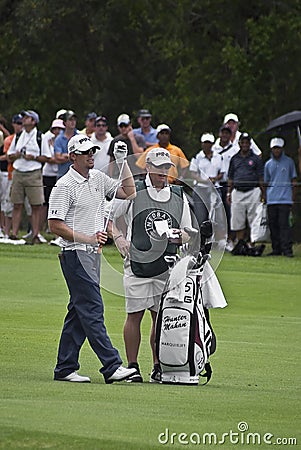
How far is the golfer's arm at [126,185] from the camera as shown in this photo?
34.4 feet

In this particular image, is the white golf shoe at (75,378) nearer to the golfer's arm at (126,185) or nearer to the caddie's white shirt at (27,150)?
the golfer's arm at (126,185)

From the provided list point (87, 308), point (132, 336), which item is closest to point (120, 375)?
point (87, 308)

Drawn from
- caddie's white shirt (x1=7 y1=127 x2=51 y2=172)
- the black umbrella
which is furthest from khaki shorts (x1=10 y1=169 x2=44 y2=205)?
the black umbrella

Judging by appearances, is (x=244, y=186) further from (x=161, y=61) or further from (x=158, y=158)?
(x=161, y=61)

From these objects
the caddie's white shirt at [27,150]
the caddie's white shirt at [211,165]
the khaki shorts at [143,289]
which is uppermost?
the caddie's white shirt at [27,150]

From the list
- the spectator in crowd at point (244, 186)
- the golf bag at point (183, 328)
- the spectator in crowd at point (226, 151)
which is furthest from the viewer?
the spectator in crowd at point (226, 151)

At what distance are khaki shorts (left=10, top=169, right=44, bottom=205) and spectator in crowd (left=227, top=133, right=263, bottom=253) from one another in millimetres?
3347

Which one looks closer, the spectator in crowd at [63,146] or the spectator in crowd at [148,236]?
the spectator in crowd at [148,236]

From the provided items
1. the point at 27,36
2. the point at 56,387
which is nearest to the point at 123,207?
the point at 56,387

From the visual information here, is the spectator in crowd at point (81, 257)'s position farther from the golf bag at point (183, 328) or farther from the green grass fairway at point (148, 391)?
the golf bag at point (183, 328)

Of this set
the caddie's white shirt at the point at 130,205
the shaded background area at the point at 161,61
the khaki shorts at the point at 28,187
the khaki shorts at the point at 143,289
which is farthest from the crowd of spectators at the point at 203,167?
the khaki shorts at the point at 143,289

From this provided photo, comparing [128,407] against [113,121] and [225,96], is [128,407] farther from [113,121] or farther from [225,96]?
[113,121]

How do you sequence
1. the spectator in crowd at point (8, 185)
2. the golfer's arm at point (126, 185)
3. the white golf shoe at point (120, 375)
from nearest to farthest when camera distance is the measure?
the white golf shoe at point (120, 375) → the golfer's arm at point (126, 185) → the spectator in crowd at point (8, 185)

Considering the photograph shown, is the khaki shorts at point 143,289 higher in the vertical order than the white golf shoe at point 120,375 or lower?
higher
